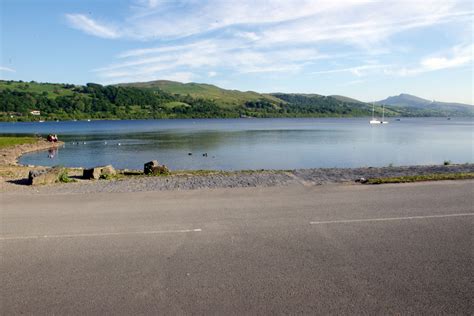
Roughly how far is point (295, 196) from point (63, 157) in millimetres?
41533

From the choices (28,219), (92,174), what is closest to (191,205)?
(28,219)

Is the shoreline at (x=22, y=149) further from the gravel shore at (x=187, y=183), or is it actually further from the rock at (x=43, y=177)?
A: the gravel shore at (x=187, y=183)

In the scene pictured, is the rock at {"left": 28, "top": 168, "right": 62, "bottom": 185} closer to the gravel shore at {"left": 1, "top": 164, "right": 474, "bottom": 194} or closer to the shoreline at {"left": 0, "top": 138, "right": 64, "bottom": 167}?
the gravel shore at {"left": 1, "top": 164, "right": 474, "bottom": 194}

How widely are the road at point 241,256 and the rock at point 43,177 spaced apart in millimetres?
4252

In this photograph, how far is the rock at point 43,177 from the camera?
53.7ft

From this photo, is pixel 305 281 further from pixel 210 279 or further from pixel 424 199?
pixel 424 199

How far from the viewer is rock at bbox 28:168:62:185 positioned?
53.7ft

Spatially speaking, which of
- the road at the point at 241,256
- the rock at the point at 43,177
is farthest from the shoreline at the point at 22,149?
the road at the point at 241,256

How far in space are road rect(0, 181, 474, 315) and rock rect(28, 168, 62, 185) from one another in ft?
13.9

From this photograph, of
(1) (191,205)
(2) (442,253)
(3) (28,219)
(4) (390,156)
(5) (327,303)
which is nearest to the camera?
(5) (327,303)

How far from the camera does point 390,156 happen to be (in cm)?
4303

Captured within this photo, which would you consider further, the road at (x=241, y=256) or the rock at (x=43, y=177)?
the rock at (x=43, y=177)

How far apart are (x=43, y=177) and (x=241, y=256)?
41.4 feet

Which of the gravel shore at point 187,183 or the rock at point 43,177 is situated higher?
the rock at point 43,177
